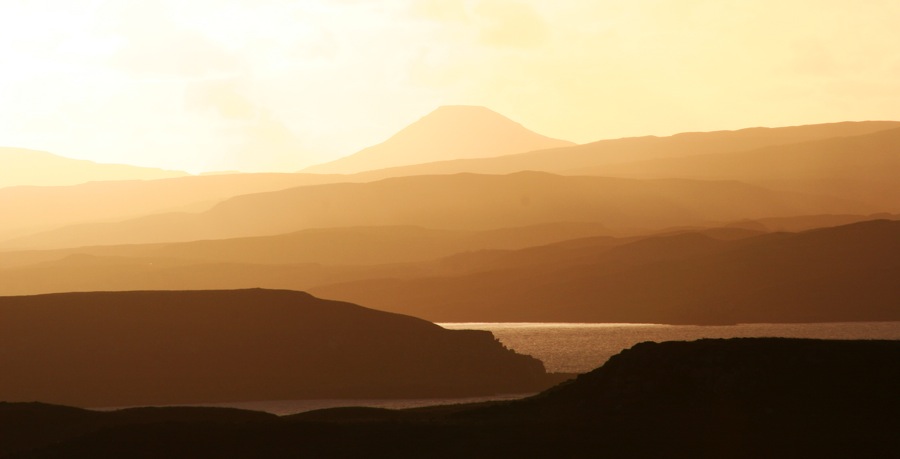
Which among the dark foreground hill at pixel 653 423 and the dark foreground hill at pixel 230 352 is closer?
the dark foreground hill at pixel 653 423

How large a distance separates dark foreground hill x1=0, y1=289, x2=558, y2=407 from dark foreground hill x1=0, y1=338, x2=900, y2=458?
138 ft

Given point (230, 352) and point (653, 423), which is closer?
point (653, 423)

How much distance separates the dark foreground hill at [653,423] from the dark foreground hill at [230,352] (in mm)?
42118

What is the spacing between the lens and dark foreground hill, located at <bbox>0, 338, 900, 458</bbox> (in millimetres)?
47094

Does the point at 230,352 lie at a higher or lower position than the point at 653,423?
higher

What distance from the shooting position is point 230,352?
4161 inches

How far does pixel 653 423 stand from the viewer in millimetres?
50781

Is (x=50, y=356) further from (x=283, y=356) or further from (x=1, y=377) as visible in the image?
(x=283, y=356)

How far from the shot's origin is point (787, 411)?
5072 cm

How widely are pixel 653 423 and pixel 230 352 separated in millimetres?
60223

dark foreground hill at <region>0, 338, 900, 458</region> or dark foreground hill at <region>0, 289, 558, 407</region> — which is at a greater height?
dark foreground hill at <region>0, 289, 558, 407</region>

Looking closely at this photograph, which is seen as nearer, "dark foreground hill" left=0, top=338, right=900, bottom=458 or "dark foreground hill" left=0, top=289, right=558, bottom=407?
"dark foreground hill" left=0, top=338, right=900, bottom=458

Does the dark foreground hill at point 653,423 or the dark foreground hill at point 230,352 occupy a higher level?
the dark foreground hill at point 230,352

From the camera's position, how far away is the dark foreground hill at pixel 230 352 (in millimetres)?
102125
